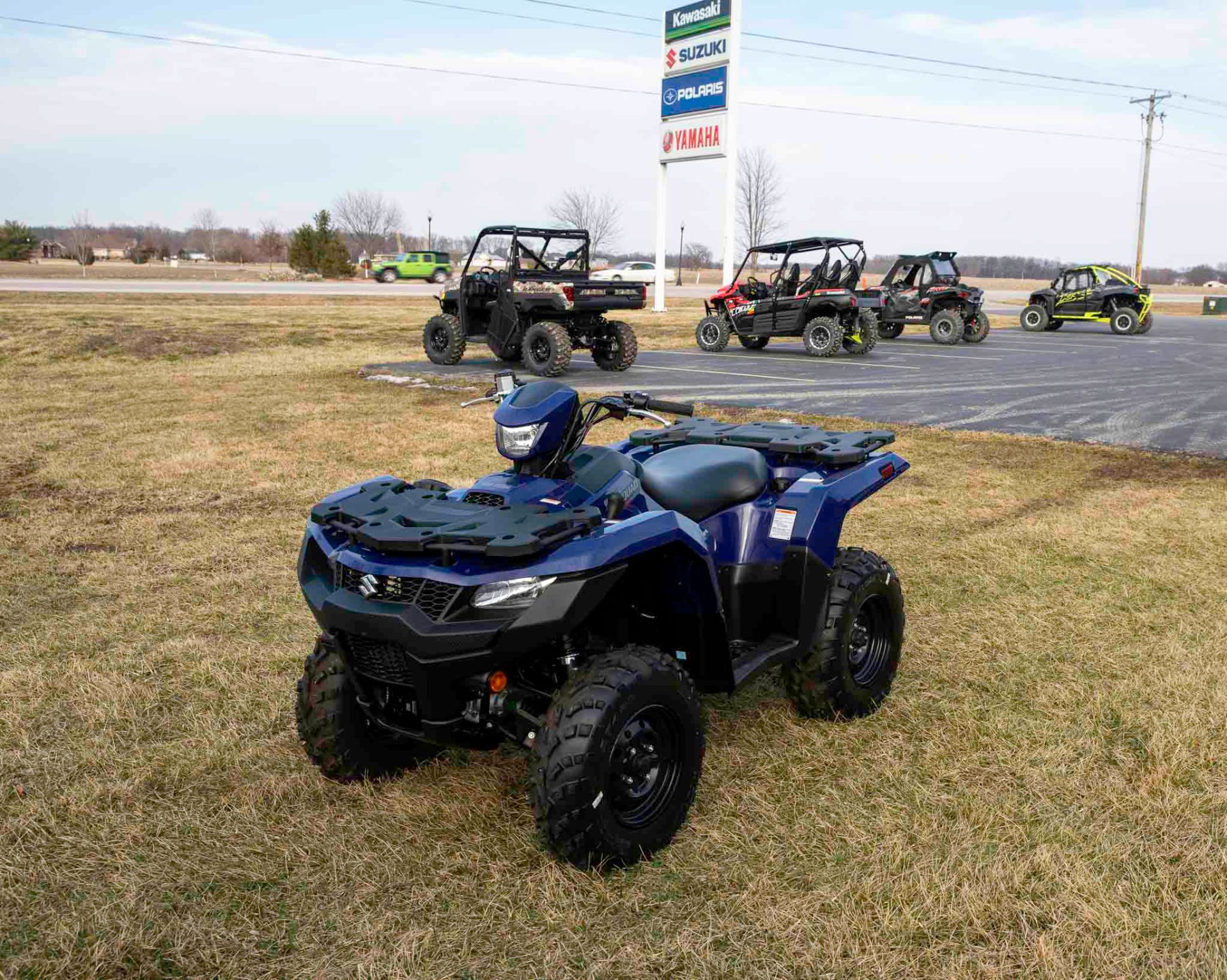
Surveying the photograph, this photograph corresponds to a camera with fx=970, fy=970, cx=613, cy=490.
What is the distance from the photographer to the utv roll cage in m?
14.9

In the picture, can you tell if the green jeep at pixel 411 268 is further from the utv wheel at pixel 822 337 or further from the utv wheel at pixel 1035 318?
the utv wheel at pixel 822 337

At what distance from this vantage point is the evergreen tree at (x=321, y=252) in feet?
166

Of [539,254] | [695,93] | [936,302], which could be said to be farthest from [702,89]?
[539,254]

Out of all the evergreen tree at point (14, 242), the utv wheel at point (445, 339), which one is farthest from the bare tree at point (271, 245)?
the utv wheel at point (445, 339)

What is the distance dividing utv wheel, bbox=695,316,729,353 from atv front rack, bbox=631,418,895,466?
49.3ft

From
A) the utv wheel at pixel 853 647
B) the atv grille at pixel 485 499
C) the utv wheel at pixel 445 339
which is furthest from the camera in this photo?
the utv wheel at pixel 445 339

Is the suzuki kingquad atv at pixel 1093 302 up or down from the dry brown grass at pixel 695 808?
up

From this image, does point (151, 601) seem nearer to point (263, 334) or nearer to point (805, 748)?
point (805, 748)

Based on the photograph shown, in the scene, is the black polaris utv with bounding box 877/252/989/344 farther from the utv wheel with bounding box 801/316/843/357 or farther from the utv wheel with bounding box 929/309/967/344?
the utv wheel with bounding box 801/316/843/357

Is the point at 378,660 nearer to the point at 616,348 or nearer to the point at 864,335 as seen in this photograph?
the point at 616,348

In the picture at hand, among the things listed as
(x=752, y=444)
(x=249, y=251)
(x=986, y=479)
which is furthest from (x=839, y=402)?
(x=249, y=251)

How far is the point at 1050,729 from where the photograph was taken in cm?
366

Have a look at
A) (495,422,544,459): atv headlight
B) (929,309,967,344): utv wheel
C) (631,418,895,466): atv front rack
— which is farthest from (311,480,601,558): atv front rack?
(929,309,967,344): utv wheel

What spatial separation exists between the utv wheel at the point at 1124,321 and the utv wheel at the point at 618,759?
82.0 ft
